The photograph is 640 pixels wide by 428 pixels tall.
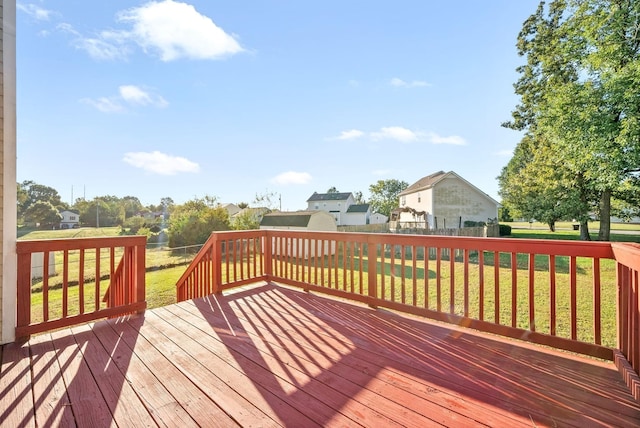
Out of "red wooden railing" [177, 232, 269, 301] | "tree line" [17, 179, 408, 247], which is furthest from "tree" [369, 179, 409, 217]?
"red wooden railing" [177, 232, 269, 301]

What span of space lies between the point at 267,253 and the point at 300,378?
112 inches

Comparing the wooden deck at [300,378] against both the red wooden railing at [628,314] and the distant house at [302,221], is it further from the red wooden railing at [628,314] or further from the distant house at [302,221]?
the distant house at [302,221]

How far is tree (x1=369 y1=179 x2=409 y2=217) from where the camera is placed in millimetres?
43875

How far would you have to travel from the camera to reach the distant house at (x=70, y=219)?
10227mm

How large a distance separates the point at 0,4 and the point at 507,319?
6975 millimetres

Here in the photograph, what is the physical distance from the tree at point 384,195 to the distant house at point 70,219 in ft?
121

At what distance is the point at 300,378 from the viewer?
1.83 m

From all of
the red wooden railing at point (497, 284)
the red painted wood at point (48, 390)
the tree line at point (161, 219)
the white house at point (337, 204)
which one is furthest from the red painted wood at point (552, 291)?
the white house at point (337, 204)

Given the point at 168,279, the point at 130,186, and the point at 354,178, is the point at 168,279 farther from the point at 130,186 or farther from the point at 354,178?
the point at 354,178

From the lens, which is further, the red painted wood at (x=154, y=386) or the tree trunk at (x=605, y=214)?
the tree trunk at (x=605, y=214)

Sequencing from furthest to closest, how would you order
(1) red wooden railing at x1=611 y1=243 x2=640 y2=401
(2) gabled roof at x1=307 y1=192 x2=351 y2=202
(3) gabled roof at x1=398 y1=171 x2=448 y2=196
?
(2) gabled roof at x1=307 y1=192 x2=351 y2=202, (3) gabled roof at x1=398 y1=171 x2=448 y2=196, (1) red wooden railing at x1=611 y1=243 x2=640 y2=401

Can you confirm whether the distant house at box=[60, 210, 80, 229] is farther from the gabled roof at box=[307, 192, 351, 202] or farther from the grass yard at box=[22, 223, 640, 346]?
the gabled roof at box=[307, 192, 351, 202]

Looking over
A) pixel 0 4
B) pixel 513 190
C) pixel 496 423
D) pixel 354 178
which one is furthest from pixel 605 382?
pixel 354 178

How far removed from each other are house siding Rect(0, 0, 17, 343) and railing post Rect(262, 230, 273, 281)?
2.70m
